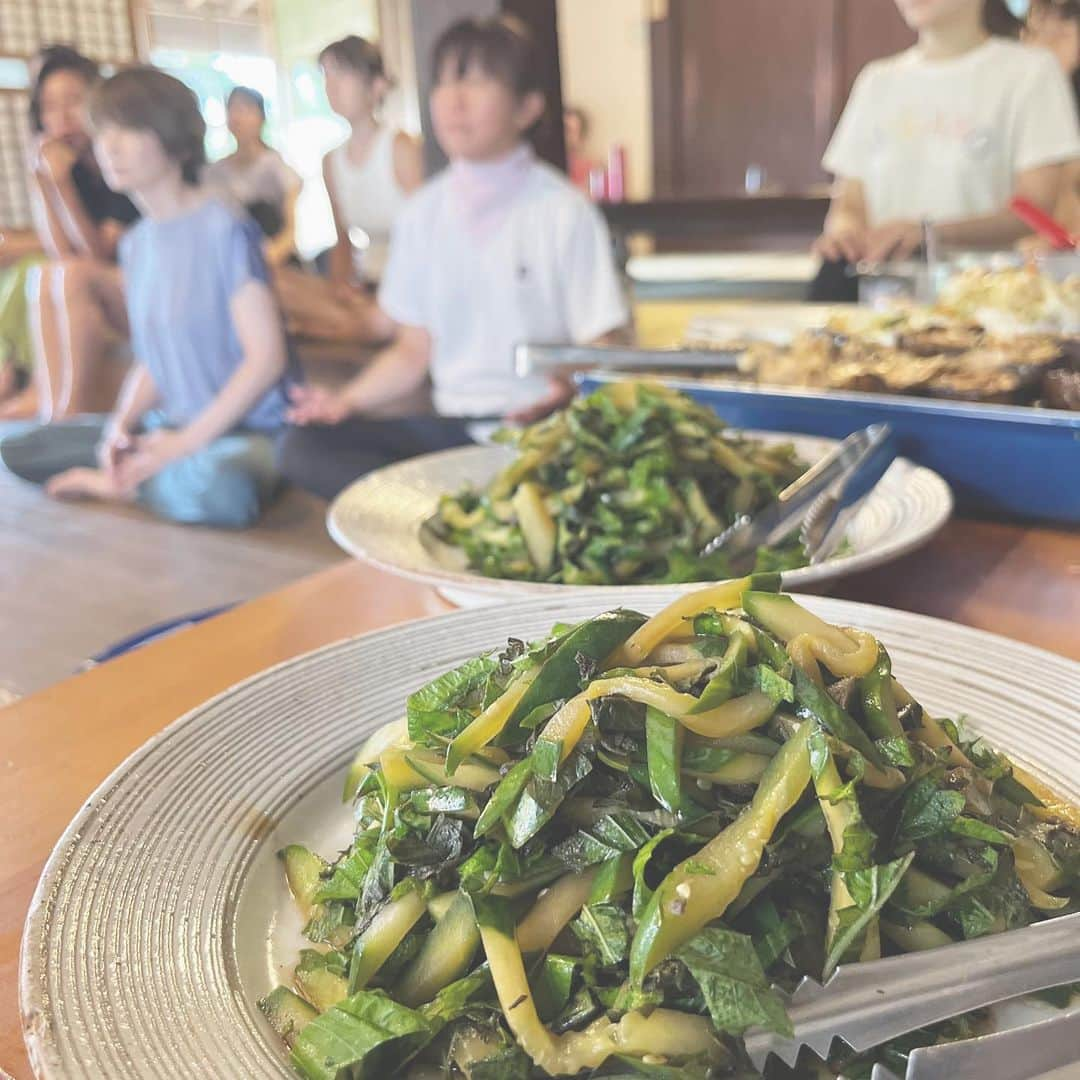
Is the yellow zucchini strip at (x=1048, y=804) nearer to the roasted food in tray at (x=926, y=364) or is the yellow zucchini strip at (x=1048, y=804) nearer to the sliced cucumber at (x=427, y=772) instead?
the sliced cucumber at (x=427, y=772)

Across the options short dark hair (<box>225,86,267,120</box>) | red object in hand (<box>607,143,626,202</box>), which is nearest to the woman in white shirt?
short dark hair (<box>225,86,267,120</box>)

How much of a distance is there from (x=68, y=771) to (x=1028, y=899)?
0.62 meters

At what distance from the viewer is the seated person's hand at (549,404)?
1.79 m

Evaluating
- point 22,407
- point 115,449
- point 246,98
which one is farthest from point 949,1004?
point 22,407

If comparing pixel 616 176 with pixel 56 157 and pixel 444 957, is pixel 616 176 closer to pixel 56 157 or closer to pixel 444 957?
pixel 56 157

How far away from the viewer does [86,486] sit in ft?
11.8

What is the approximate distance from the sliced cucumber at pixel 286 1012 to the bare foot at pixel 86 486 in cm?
326

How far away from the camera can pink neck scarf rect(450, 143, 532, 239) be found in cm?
268

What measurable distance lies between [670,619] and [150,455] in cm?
315

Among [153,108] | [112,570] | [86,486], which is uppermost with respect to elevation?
[153,108]

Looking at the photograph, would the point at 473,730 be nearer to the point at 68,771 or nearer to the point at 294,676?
the point at 294,676

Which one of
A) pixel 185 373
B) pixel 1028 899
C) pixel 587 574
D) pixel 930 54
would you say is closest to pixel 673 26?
pixel 930 54

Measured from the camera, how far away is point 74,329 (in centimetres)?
444

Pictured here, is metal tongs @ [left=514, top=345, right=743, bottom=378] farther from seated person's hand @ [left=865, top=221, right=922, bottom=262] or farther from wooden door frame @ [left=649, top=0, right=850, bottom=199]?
wooden door frame @ [left=649, top=0, right=850, bottom=199]
